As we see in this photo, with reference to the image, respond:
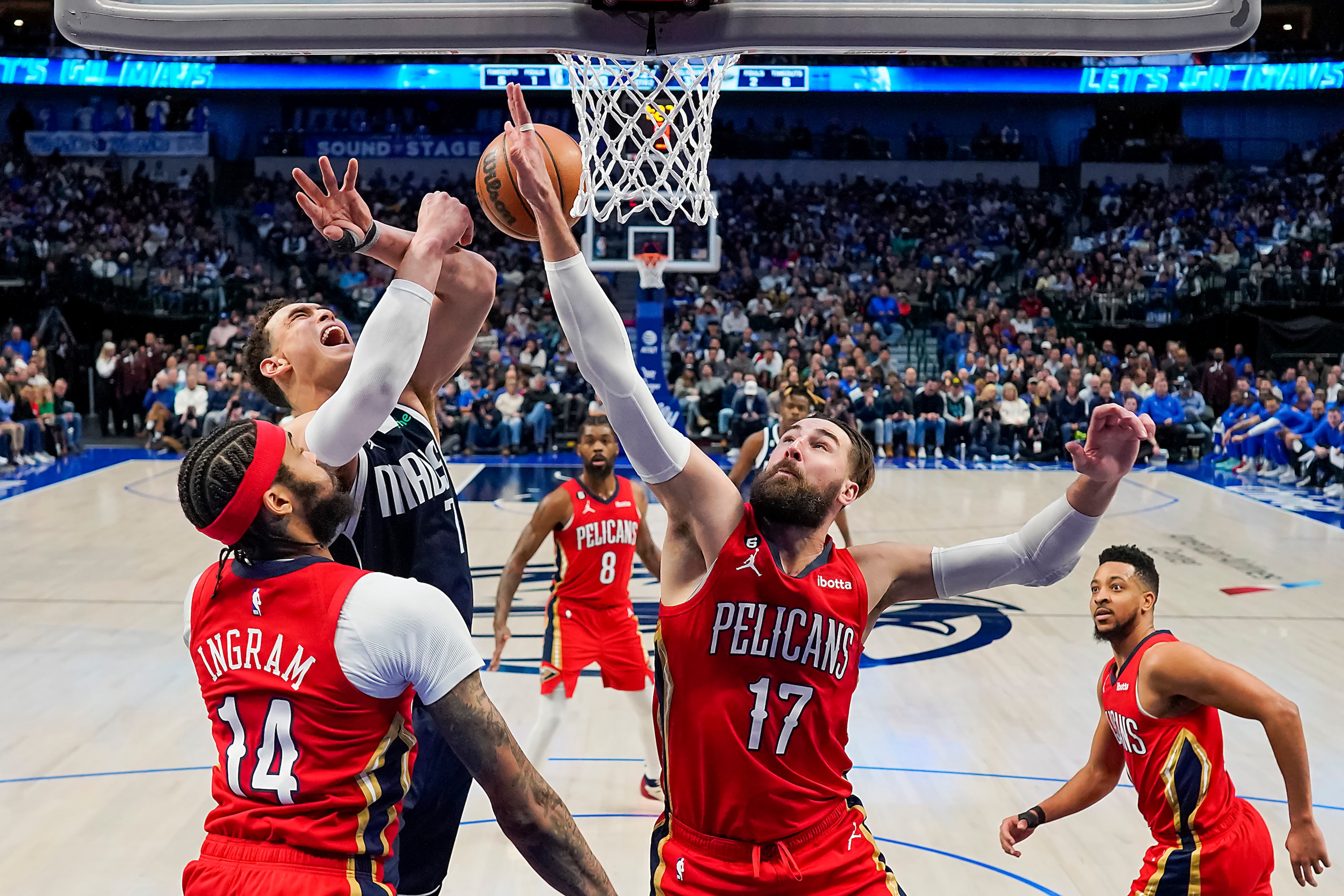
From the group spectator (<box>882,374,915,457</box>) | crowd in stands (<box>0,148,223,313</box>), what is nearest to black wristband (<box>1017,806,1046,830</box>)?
spectator (<box>882,374,915,457</box>)

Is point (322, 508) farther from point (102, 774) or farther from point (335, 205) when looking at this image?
point (102, 774)

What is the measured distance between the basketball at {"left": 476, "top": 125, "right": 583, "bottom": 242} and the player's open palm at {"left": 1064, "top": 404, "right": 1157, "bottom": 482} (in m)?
1.63

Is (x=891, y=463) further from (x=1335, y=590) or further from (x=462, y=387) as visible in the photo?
(x=1335, y=590)

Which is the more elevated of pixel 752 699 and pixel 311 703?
pixel 311 703

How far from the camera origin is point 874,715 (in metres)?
6.27

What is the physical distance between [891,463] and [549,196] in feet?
47.4

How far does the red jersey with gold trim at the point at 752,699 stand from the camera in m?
2.67

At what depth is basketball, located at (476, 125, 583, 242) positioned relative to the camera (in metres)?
3.73

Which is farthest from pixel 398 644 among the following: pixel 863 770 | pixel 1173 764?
pixel 863 770

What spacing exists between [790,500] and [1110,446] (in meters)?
0.82

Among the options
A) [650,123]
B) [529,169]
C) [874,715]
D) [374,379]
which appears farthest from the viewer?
[650,123]

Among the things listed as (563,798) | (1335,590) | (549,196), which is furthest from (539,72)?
(549,196)

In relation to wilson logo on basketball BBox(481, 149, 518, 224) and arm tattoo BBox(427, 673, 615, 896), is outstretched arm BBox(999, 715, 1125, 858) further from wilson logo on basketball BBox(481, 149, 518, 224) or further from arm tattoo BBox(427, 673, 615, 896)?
wilson logo on basketball BBox(481, 149, 518, 224)

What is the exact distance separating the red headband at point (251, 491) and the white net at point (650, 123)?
2.54 metres
